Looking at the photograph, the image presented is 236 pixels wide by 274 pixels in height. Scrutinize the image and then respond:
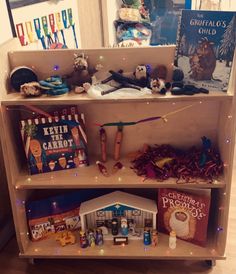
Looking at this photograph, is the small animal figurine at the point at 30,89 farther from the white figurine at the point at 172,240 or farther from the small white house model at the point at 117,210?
the white figurine at the point at 172,240

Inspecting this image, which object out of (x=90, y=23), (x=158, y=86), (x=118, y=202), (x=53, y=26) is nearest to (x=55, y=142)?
(x=118, y=202)

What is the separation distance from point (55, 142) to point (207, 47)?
2.33 feet

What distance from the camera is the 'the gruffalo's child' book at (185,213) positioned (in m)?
1.52

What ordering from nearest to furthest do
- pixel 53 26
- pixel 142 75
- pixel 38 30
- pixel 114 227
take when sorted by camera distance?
pixel 142 75 → pixel 114 227 → pixel 38 30 → pixel 53 26

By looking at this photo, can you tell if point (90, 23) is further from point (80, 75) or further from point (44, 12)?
point (80, 75)

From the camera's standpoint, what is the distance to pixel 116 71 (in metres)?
1.42

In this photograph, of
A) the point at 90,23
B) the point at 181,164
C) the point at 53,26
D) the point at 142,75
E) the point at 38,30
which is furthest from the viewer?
the point at 90,23

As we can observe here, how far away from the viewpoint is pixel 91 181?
4.82 ft

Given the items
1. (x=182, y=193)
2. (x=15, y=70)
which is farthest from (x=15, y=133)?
(x=182, y=193)

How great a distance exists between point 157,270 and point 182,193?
36 centimetres

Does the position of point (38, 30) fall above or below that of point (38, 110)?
above

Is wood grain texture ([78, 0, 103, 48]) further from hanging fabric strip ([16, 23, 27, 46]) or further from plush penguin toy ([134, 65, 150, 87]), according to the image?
plush penguin toy ([134, 65, 150, 87])

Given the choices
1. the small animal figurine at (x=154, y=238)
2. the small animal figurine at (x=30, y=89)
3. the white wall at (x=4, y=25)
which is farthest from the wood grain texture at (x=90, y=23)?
the small animal figurine at (x=154, y=238)

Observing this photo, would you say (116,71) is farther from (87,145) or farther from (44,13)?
(44,13)
